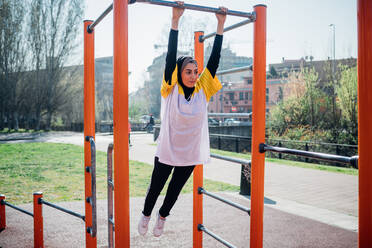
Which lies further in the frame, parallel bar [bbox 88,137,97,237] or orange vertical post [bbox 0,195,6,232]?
orange vertical post [bbox 0,195,6,232]

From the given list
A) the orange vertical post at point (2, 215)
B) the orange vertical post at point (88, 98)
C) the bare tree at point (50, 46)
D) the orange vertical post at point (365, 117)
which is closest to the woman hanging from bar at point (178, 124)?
the orange vertical post at point (88, 98)

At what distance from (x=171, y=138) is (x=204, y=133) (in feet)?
0.87

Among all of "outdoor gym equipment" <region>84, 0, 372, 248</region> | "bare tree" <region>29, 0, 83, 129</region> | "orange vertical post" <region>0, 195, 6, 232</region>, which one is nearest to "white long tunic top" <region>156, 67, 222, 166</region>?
"outdoor gym equipment" <region>84, 0, 372, 248</region>

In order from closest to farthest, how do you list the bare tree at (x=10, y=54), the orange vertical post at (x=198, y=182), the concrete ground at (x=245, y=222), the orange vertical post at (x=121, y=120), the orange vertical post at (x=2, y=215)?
the orange vertical post at (x=121, y=120), the orange vertical post at (x=198, y=182), the concrete ground at (x=245, y=222), the orange vertical post at (x=2, y=215), the bare tree at (x=10, y=54)

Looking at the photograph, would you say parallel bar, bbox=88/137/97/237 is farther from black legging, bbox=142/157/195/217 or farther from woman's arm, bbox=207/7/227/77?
woman's arm, bbox=207/7/227/77

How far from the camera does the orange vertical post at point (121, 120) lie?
Result: 1869mm

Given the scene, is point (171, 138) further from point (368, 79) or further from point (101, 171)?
point (101, 171)

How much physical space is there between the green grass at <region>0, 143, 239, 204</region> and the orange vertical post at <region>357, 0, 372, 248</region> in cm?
486

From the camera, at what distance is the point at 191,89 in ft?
7.78

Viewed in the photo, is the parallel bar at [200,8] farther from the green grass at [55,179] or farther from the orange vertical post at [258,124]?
the green grass at [55,179]

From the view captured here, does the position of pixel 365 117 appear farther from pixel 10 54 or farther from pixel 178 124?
pixel 10 54

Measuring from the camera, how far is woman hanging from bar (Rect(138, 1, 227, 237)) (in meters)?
2.23

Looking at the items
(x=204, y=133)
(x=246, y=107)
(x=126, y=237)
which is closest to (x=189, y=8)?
(x=204, y=133)

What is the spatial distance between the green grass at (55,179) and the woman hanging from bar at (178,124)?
3.71 m
